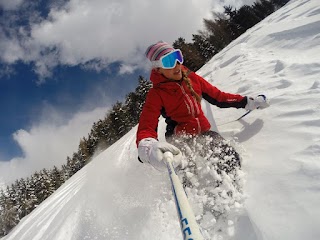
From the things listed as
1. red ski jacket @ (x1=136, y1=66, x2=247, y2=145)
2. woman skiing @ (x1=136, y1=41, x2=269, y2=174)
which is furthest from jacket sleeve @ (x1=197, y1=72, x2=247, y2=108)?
red ski jacket @ (x1=136, y1=66, x2=247, y2=145)

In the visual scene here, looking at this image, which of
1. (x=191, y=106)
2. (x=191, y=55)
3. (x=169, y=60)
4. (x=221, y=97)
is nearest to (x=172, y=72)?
(x=169, y=60)

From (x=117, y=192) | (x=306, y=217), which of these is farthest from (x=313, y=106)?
(x=117, y=192)

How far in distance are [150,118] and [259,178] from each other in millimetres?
1643

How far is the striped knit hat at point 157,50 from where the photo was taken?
14.4 feet

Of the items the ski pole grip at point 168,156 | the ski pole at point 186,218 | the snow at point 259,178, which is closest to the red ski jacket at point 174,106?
the snow at point 259,178

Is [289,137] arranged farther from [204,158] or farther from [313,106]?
[204,158]

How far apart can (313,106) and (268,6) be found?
5100 cm

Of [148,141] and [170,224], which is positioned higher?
[148,141]

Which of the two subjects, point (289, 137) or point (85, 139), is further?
point (85, 139)

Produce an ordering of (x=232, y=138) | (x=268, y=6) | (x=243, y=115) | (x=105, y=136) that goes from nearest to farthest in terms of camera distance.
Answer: (x=232, y=138)
(x=243, y=115)
(x=105, y=136)
(x=268, y=6)

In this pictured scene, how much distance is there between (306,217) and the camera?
96.6 inches

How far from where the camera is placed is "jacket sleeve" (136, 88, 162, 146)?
397cm

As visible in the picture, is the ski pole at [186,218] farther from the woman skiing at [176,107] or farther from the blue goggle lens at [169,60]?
the blue goggle lens at [169,60]

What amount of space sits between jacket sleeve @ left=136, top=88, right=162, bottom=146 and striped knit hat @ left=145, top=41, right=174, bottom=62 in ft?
1.70
